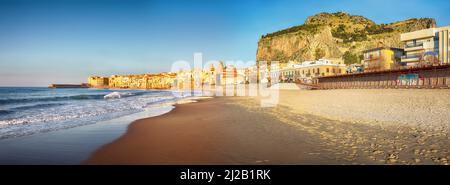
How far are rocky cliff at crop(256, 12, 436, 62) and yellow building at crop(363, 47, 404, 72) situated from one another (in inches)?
2029

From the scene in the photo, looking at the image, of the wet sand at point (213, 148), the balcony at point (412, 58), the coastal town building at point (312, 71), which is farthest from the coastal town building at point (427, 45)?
the wet sand at point (213, 148)

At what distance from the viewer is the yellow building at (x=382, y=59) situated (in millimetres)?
59625

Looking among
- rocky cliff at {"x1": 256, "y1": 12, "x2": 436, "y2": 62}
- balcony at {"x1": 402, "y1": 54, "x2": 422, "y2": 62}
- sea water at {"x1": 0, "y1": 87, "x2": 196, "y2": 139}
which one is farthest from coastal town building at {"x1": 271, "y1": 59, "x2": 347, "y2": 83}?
sea water at {"x1": 0, "y1": 87, "x2": 196, "y2": 139}

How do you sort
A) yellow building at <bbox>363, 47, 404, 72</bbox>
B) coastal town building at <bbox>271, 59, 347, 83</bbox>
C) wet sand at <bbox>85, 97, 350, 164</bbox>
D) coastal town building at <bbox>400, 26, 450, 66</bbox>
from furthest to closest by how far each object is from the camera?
coastal town building at <bbox>271, 59, 347, 83</bbox> < yellow building at <bbox>363, 47, 404, 72</bbox> < coastal town building at <bbox>400, 26, 450, 66</bbox> < wet sand at <bbox>85, 97, 350, 164</bbox>

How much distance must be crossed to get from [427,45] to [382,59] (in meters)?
9.67

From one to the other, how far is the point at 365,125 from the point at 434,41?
57.4m

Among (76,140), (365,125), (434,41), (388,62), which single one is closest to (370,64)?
(388,62)

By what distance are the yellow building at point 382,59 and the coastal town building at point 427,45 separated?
4.84 meters

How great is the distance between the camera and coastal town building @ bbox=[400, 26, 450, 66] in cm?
4658

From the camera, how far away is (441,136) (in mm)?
7207

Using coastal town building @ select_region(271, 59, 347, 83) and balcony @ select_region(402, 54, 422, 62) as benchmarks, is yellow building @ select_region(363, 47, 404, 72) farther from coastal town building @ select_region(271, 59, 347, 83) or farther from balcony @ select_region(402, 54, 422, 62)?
coastal town building @ select_region(271, 59, 347, 83)

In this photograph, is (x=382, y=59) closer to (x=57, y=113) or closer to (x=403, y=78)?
(x=403, y=78)

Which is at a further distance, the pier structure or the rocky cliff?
the rocky cliff

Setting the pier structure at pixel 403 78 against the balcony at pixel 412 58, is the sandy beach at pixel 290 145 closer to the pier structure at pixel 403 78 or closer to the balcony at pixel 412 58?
the pier structure at pixel 403 78
